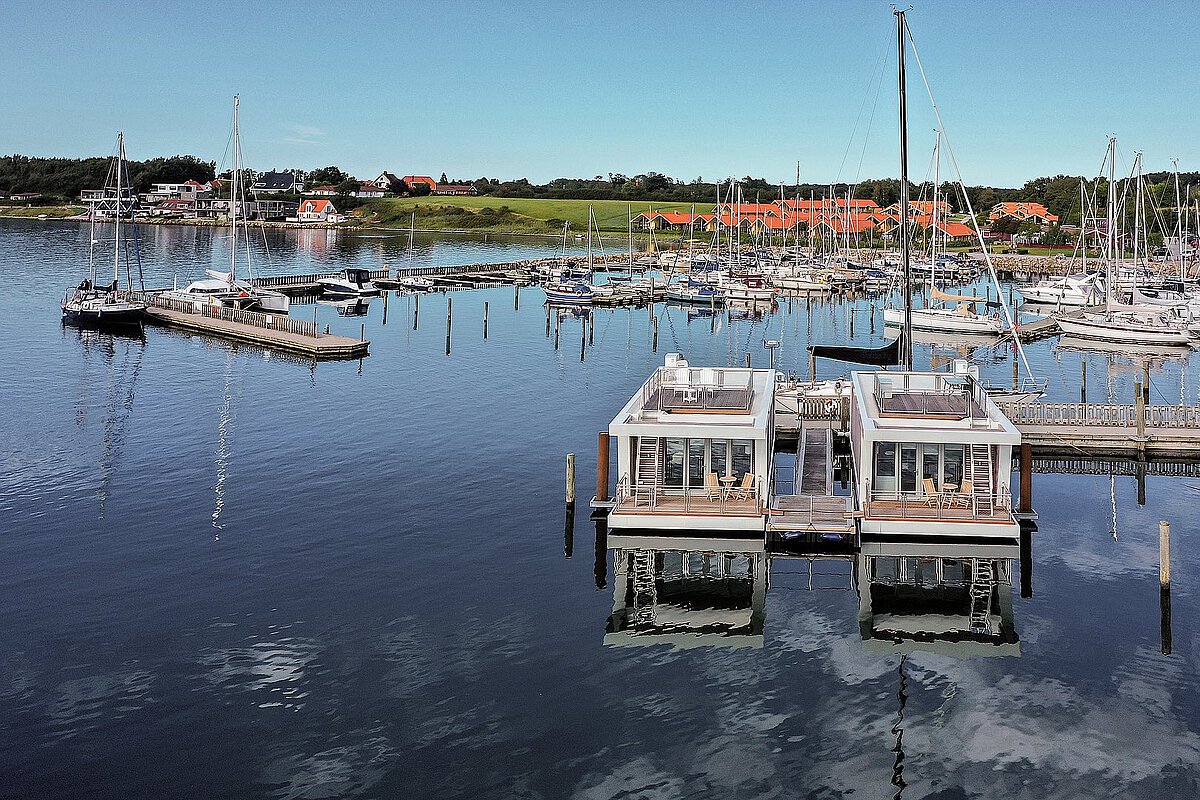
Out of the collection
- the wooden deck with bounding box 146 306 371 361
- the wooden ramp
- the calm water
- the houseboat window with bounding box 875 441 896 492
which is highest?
the wooden deck with bounding box 146 306 371 361

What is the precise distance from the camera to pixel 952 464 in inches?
1496

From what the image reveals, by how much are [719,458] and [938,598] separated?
342 inches

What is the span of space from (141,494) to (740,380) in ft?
82.3

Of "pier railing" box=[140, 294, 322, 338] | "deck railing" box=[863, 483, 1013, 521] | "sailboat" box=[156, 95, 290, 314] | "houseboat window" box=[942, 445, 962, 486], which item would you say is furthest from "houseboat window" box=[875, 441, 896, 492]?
"sailboat" box=[156, 95, 290, 314]

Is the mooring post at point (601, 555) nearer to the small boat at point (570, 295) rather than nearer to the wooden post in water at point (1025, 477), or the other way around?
the wooden post in water at point (1025, 477)

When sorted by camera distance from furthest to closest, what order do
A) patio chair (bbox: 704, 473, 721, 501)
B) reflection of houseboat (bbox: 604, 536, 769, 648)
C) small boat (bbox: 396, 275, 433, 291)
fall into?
small boat (bbox: 396, 275, 433, 291) < patio chair (bbox: 704, 473, 721, 501) < reflection of houseboat (bbox: 604, 536, 769, 648)

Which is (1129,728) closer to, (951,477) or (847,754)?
(847,754)

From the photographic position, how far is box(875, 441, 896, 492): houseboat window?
38281 millimetres

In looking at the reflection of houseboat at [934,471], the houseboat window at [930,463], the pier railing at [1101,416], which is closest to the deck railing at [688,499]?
the reflection of houseboat at [934,471]

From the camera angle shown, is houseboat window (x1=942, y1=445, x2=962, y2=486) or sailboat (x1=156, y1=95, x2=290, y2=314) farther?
sailboat (x1=156, y1=95, x2=290, y2=314)

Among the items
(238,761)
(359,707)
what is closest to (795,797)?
(359,707)

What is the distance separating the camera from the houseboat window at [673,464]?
126 feet

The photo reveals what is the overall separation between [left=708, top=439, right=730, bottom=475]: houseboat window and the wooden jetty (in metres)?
49.5

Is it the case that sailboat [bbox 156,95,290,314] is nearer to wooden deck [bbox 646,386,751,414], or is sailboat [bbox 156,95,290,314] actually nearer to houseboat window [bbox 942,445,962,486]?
wooden deck [bbox 646,386,751,414]
